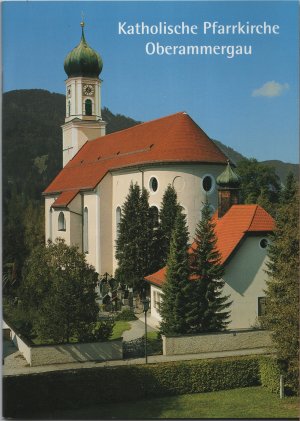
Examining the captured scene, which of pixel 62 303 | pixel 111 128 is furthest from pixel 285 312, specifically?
pixel 111 128

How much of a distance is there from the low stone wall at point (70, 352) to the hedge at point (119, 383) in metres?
2.18

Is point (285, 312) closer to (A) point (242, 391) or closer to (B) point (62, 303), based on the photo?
(A) point (242, 391)

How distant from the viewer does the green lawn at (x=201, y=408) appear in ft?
48.2

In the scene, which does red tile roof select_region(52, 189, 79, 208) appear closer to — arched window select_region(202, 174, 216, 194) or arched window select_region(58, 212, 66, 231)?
arched window select_region(58, 212, 66, 231)

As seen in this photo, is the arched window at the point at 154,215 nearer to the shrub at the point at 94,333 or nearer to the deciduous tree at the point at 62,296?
the deciduous tree at the point at 62,296

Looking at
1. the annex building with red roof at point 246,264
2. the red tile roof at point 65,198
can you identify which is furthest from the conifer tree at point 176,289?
the red tile roof at point 65,198

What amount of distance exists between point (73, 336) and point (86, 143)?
75.9 ft

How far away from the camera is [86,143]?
39938mm

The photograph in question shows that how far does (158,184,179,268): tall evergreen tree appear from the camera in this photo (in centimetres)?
2502

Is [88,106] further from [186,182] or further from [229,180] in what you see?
[229,180]

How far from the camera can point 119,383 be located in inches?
631

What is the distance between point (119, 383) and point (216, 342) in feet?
14.6

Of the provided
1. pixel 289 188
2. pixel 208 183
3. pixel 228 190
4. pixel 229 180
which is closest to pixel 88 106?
pixel 208 183

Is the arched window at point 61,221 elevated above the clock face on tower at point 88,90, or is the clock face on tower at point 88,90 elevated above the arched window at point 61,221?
the clock face on tower at point 88,90
